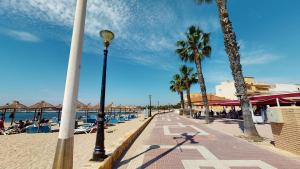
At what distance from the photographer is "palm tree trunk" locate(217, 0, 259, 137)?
1134 cm

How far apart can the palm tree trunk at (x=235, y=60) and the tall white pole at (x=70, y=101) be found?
10280mm

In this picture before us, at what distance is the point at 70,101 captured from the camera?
3.90 meters

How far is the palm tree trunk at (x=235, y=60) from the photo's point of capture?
1134cm

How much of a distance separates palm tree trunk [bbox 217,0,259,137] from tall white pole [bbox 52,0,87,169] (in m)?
10.3

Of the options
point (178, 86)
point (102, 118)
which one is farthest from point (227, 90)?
point (102, 118)

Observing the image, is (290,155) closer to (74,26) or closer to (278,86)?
(74,26)

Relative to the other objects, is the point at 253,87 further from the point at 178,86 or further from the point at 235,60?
the point at 235,60

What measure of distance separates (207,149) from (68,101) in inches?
252

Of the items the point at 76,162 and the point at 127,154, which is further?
the point at 127,154

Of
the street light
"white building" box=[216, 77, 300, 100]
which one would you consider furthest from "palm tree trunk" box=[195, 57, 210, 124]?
"white building" box=[216, 77, 300, 100]

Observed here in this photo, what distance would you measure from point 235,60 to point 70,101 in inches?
427

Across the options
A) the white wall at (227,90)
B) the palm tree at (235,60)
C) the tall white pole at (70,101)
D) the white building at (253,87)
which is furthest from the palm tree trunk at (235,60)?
the white wall at (227,90)

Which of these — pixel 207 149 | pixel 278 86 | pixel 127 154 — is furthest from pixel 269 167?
pixel 278 86

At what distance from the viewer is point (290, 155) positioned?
22.7 feet
